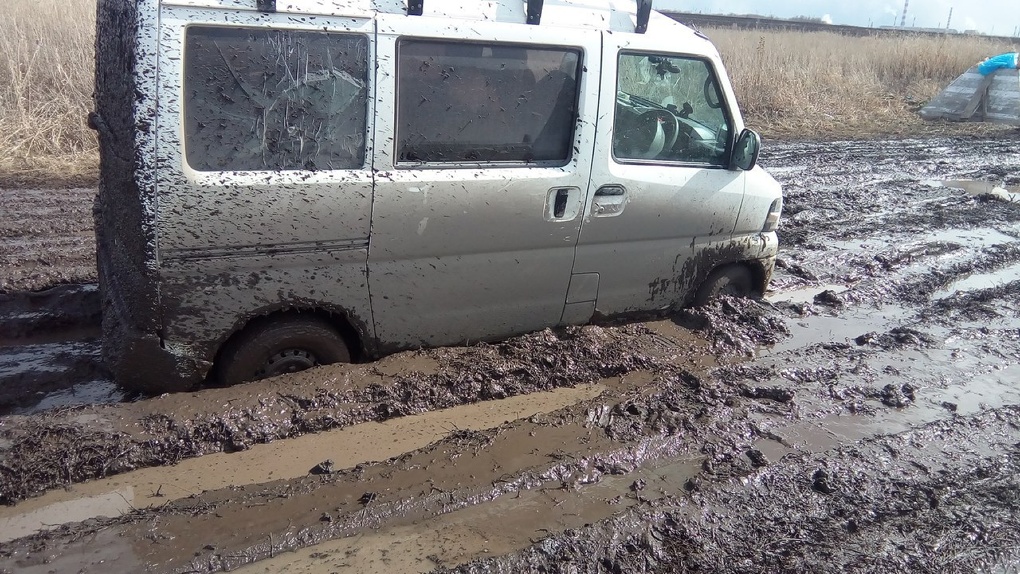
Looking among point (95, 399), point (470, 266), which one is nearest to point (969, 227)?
point (470, 266)

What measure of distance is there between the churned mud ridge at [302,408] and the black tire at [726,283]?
1.89ft

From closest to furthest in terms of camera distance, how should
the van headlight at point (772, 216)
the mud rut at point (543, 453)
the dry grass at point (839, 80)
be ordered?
the mud rut at point (543, 453)
the van headlight at point (772, 216)
the dry grass at point (839, 80)

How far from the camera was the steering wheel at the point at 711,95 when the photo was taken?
4531mm

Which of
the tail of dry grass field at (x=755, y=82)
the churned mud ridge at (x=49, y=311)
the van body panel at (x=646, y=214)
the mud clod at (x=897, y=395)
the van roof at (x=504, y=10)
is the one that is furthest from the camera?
the tail of dry grass field at (x=755, y=82)

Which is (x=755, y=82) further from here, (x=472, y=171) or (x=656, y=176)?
(x=472, y=171)

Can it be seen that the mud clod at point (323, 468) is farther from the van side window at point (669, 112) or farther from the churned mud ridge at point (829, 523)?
the van side window at point (669, 112)

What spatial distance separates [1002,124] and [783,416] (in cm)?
1719

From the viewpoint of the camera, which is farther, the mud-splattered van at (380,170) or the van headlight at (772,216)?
the van headlight at (772,216)

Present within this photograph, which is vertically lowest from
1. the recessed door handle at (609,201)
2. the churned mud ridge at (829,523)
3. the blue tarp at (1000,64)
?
the churned mud ridge at (829,523)

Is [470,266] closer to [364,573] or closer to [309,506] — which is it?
[309,506]

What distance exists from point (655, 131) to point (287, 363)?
2.56 metres

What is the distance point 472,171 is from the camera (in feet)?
12.4

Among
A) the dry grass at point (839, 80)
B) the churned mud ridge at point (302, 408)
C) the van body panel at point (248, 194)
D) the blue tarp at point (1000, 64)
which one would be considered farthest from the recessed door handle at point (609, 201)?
the blue tarp at point (1000, 64)

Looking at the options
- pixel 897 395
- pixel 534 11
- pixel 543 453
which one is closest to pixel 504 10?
pixel 534 11
